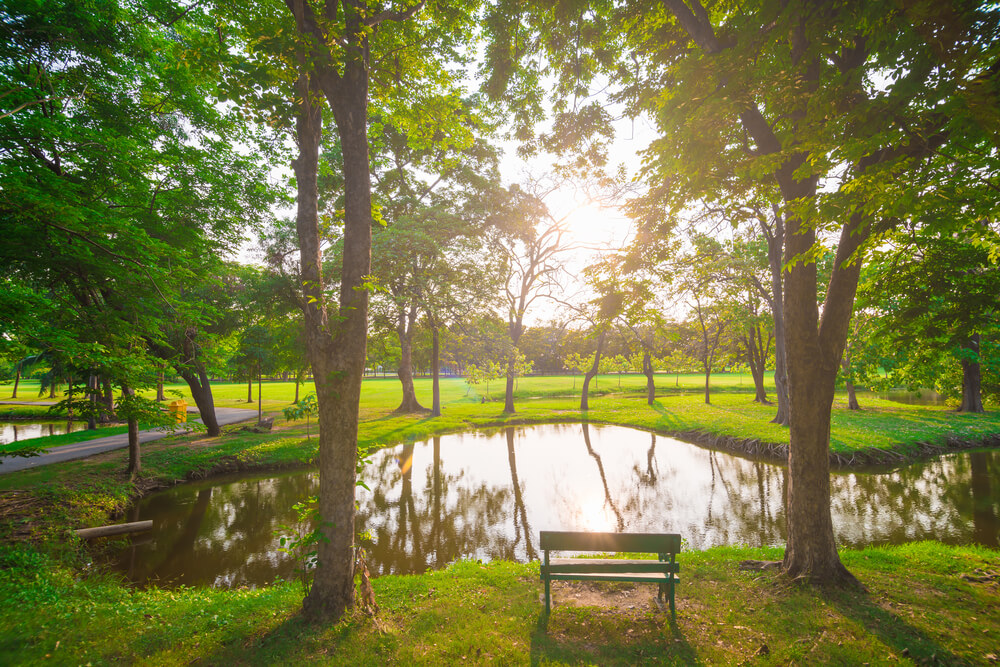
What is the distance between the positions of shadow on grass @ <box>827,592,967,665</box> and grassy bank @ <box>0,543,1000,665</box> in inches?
0.7

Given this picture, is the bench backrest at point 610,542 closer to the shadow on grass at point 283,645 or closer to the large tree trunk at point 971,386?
the shadow on grass at point 283,645

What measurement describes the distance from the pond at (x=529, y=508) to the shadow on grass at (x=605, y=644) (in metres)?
2.98

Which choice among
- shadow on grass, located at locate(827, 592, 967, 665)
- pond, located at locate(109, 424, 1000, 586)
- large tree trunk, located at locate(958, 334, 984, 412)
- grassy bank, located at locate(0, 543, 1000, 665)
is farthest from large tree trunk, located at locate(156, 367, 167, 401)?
large tree trunk, located at locate(958, 334, 984, 412)

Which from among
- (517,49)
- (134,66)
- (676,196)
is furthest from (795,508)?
(134,66)

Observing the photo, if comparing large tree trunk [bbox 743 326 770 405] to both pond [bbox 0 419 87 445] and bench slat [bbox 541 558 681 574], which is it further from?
pond [bbox 0 419 87 445]

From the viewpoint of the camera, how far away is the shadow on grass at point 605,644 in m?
4.21

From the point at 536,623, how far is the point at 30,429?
1379 inches

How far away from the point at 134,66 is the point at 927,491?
2591 centimetres

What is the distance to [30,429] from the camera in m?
23.6

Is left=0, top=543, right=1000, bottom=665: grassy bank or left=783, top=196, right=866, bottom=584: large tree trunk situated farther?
left=783, top=196, right=866, bottom=584: large tree trunk

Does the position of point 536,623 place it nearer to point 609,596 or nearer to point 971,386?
point 609,596

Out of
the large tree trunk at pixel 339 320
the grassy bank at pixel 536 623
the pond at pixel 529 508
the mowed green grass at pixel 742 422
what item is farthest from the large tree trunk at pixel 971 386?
the large tree trunk at pixel 339 320

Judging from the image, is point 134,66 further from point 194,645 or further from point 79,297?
point 194,645

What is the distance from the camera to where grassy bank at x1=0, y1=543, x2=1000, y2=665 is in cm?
419
